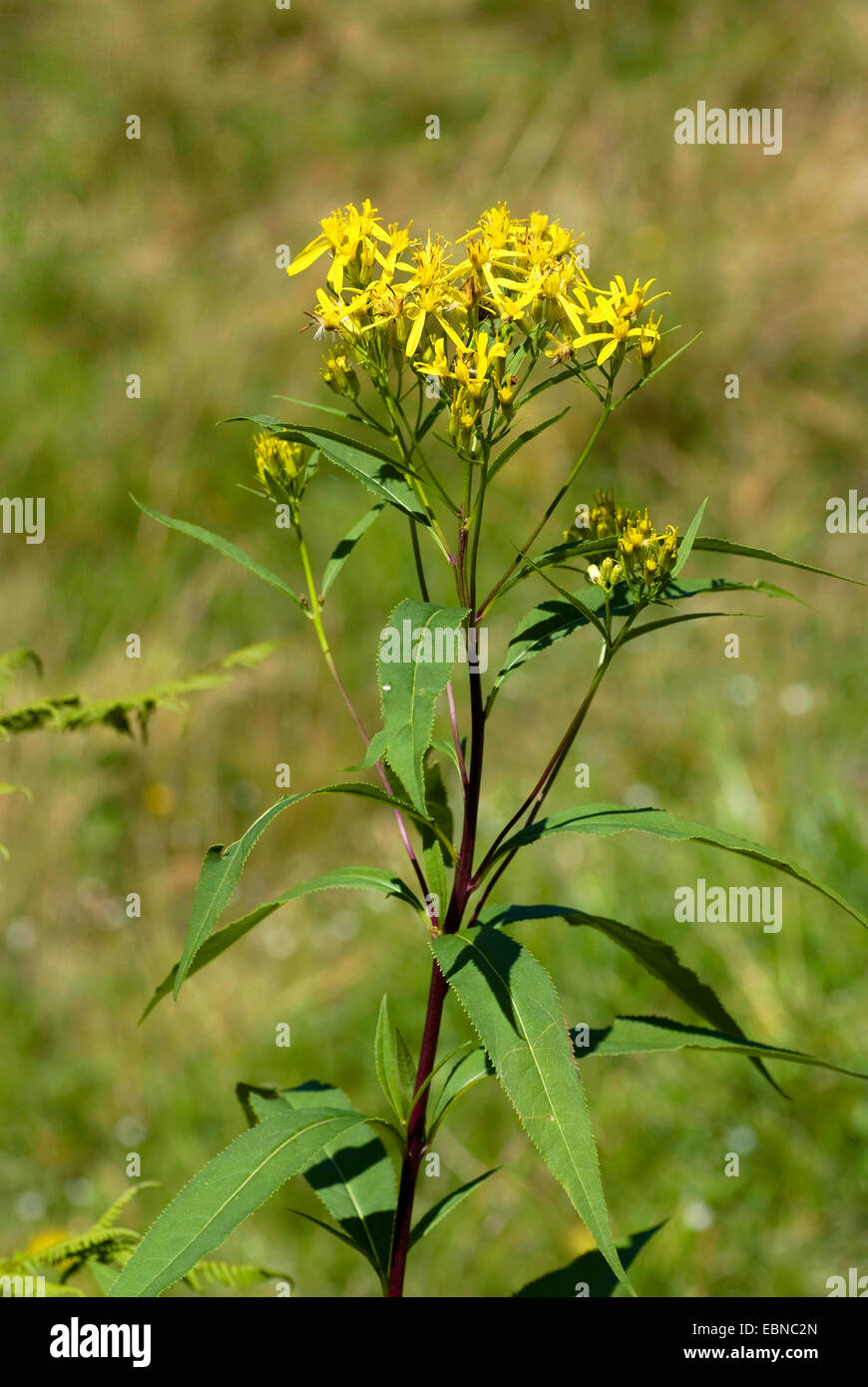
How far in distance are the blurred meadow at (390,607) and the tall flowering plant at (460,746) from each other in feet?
0.61

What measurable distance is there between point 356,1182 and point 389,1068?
0.21 meters

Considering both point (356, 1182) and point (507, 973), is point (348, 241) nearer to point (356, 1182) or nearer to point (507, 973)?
point (507, 973)

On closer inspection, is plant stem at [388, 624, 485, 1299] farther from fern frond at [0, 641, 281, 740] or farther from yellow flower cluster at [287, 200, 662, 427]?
fern frond at [0, 641, 281, 740]

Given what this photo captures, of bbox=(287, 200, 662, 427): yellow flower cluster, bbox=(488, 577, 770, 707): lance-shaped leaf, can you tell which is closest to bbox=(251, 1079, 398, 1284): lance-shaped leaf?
bbox=(488, 577, 770, 707): lance-shaped leaf

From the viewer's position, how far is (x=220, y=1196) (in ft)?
4.26

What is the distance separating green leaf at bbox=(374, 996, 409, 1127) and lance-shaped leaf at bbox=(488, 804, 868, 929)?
0.29 meters

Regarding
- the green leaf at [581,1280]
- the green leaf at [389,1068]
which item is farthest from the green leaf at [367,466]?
the green leaf at [581,1280]

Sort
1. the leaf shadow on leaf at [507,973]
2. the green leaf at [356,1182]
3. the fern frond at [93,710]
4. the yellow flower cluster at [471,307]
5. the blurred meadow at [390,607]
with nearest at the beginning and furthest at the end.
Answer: the leaf shadow on leaf at [507,973] → the yellow flower cluster at [471,307] → the green leaf at [356,1182] → the fern frond at [93,710] → the blurred meadow at [390,607]

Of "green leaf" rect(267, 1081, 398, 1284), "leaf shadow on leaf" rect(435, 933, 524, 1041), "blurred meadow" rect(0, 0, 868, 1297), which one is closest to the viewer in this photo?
"leaf shadow on leaf" rect(435, 933, 524, 1041)

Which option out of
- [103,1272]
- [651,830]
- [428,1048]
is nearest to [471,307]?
[651,830]

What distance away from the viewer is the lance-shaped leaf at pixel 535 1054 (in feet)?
3.84

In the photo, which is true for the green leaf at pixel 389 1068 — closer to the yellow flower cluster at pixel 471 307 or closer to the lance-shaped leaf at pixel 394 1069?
the lance-shaped leaf at pixel 394 1069

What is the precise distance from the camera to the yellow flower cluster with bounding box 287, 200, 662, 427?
1.36 meters

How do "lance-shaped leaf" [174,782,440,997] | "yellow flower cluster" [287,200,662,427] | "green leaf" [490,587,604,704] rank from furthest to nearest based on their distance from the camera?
"green leaf" [490,587,604,704] → "yellow flower cluster" [287,200,662,427] → "lance-shaped leaf" [174,782,440,997]
